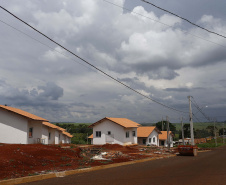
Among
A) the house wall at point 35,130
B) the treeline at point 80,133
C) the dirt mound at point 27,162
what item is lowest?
the treeline at point 80,133

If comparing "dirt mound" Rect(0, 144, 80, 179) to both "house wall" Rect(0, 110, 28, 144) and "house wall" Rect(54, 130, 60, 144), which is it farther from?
"house wall" Rect(54, 130, 60, 144)

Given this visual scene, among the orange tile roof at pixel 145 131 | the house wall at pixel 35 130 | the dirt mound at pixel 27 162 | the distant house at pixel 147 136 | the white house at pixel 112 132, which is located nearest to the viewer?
the dirt mound at pixel 27 162

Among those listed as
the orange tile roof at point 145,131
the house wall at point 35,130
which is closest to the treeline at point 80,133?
the orange tile roof at point 145,131

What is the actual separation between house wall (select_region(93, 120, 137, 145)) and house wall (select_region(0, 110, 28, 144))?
64.6 ft

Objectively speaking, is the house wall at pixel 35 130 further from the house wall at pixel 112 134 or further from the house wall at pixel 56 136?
the house wall at pixel 56 136

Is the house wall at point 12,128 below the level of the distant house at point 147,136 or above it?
above

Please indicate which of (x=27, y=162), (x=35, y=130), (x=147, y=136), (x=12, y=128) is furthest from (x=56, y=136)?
(x=27, y=162)

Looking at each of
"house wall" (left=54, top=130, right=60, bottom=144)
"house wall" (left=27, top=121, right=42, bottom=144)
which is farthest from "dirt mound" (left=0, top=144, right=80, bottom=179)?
"house wall" (left=54, top=130, right=60, bottom=144)

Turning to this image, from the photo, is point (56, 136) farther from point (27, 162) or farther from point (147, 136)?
point (27, 162)

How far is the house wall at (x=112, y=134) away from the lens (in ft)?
138

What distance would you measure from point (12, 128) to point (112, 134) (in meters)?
20.9

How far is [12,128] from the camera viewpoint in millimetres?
26016

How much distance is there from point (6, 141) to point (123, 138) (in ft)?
71.7

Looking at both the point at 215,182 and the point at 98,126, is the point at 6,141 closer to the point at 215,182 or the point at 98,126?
the point at 98,126
